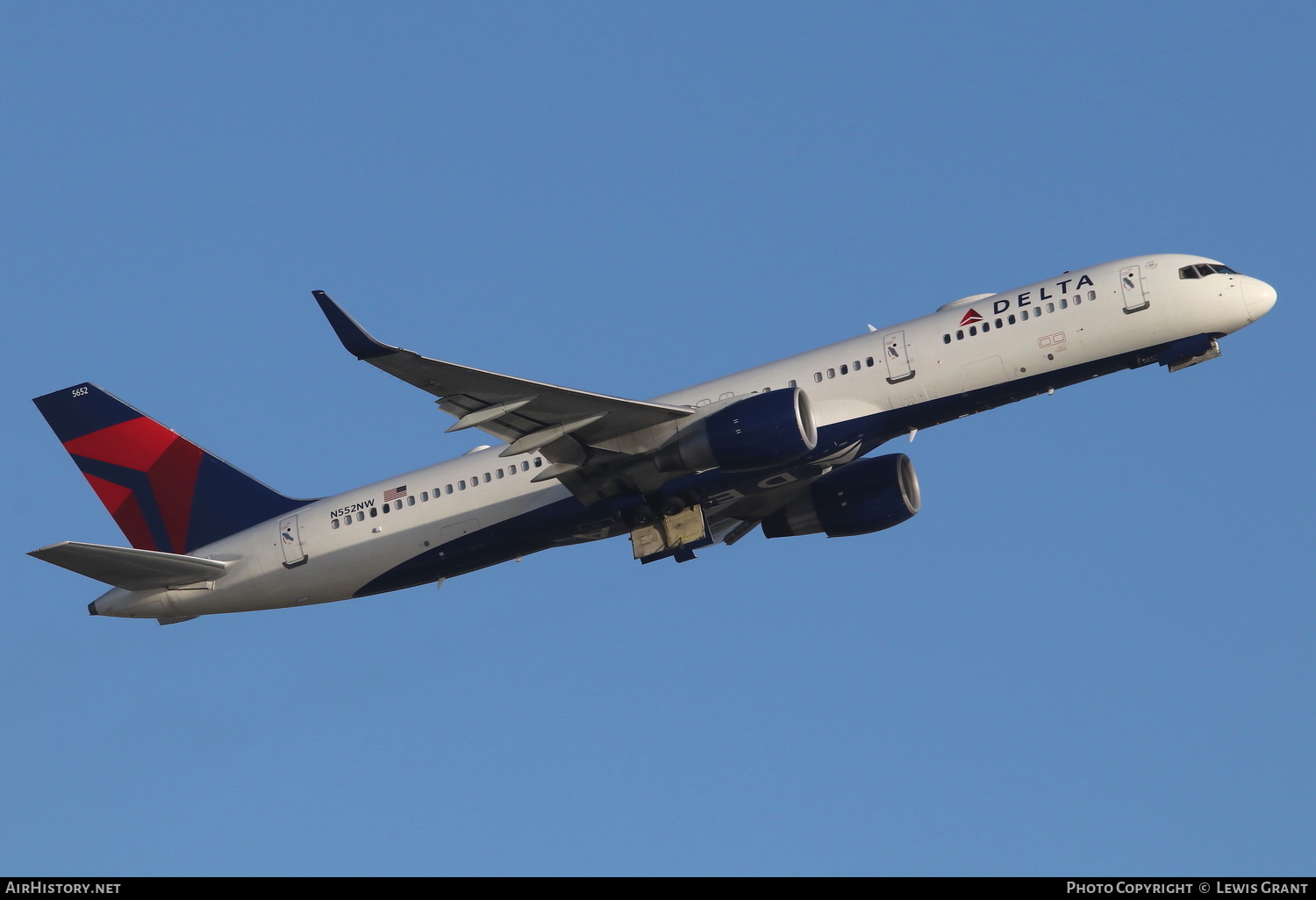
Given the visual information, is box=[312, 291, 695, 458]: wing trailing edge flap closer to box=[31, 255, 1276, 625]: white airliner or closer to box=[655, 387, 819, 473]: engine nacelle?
box=[31, 255, 1276, 625]: white airliner

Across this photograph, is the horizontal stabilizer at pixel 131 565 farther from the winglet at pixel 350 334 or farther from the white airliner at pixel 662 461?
the winglet at pixel 350 334

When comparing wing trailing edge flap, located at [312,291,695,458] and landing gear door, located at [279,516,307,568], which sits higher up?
wing trailing edge flap, located at [312,291,695,458]

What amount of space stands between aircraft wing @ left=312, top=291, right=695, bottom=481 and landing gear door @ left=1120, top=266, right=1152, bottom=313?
11602 millimetres

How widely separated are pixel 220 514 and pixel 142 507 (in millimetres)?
2720

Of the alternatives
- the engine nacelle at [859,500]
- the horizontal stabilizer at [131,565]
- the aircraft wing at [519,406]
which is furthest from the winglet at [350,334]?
the engine nacelle at [859,500]

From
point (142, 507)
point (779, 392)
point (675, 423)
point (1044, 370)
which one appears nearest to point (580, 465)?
point (675, 423)

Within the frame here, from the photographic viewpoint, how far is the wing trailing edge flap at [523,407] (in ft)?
106

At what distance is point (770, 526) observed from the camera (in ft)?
147

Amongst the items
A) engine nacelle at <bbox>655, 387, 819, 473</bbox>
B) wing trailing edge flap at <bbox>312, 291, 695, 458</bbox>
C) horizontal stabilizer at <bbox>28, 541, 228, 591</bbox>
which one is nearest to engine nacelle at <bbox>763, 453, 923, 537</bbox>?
engine nacelle at <bbox>655, 387, 819, 473</bbox>

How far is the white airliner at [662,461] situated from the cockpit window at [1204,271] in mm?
45

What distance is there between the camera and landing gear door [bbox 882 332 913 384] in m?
38.1

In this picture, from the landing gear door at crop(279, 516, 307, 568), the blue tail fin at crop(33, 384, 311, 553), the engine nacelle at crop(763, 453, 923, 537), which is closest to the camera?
the landing gear door at crop(279, 516, 307, 568)

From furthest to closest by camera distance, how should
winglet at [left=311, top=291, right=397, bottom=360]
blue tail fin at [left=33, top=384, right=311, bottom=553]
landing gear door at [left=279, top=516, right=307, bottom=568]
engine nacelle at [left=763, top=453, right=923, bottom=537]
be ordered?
blue tail fin at [left=33, top=384, right=311, bottom=553], engine nacelle at [left=763, top=453, right=923, bottom=537], landing gear door at [left=279, top=516, right=307, bottom=568], winglet at [left=311, top=291, right=397, bottom=360]

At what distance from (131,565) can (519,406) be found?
42.0 ft
